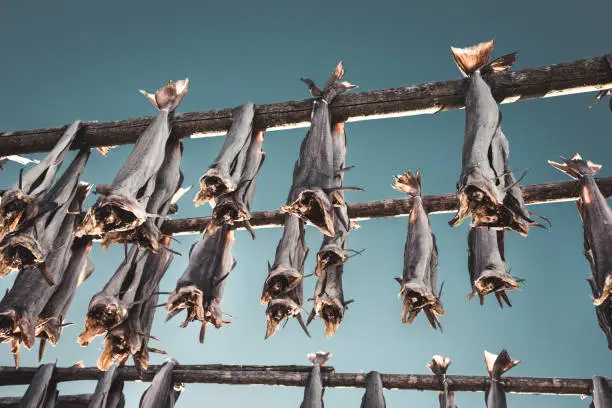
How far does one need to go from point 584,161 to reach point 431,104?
1.34 meters

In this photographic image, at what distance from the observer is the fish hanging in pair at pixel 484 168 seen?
7.64 feet

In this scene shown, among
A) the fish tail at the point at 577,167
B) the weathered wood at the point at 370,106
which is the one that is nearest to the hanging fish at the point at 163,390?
the weathered wood at the point at 370,106

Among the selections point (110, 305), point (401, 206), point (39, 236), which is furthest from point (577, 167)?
point (39, 236)

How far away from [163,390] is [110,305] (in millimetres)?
1889

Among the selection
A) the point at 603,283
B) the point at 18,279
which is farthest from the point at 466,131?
the point at 18,279

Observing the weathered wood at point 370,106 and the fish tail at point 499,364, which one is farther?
the fish tail at point 499,364

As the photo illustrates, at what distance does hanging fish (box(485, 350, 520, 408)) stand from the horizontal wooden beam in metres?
0.05

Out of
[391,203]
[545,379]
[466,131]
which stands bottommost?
[545,379]

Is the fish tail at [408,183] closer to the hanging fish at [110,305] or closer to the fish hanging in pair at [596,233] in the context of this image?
the fish hanging in pair at [596,233]

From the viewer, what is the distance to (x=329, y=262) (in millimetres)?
2934

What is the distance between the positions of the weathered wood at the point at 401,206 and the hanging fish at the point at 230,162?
48.7 inches

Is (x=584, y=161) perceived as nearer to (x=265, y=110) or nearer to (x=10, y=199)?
(x=265, y=110)

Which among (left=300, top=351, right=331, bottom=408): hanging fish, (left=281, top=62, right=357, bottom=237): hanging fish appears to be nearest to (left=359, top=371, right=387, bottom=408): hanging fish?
(left=300, top=351, right=331, bottom=408): hanging fish

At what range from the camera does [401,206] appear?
4180 mm
